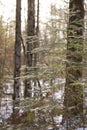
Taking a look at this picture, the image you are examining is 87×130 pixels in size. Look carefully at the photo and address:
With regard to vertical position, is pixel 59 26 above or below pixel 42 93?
above

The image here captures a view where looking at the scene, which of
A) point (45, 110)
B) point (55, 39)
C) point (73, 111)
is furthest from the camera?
point (73, 111)

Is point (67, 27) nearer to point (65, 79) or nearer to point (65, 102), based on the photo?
point (65, 79)

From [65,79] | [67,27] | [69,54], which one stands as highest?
[67,27]

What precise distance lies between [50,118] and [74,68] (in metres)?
1.04

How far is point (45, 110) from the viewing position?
5.14 meters

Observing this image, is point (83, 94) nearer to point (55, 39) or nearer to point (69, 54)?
point (69, 54)

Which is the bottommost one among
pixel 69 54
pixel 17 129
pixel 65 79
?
pixel 17 129

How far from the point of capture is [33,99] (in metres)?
5.59

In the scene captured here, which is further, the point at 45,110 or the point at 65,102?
the point at 65,102

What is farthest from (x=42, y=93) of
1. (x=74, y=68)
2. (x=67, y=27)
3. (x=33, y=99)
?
(x=67, y=27)

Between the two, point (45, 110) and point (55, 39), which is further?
point (55, 39)

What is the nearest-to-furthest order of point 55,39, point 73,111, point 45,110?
point 45,110
point 55,39
point 73,111

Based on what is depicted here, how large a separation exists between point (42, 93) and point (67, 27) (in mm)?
1302

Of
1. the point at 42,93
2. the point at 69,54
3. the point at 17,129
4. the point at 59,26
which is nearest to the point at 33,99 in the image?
the point at 42,93
